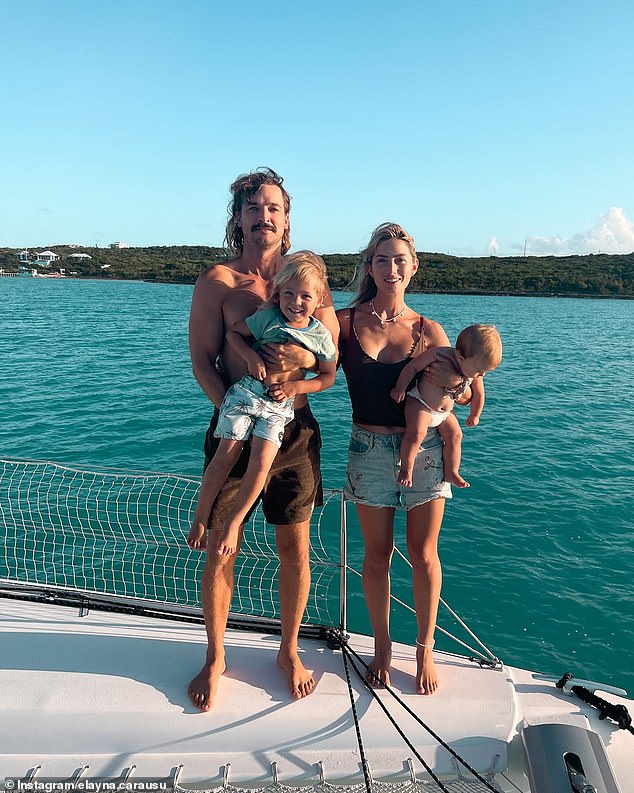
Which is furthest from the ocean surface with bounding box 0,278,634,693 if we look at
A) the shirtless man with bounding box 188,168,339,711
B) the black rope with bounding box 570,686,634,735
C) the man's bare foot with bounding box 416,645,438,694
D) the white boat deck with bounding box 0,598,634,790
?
the black rope with bounding box 570,686,634,735

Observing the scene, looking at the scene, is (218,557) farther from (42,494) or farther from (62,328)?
(62,328)

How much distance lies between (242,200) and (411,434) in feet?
4.21

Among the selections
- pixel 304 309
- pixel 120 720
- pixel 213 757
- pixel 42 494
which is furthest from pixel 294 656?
pixel 42 494

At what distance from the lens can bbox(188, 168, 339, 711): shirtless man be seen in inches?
99.3

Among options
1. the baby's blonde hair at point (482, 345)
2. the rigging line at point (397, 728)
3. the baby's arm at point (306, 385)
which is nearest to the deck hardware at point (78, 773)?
the rigging line at point (397, 728)

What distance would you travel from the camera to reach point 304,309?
2.40m

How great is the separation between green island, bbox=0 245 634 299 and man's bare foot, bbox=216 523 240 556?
56.3 meters

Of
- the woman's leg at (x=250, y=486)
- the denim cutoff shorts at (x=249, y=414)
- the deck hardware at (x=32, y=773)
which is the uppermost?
the denim cutoff shorts at (x=249, y=414)

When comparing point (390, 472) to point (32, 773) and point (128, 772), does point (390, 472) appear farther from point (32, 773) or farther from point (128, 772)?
point (32, 773)

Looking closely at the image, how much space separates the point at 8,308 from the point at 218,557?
4028cm

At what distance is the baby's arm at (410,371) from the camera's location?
2482 mm

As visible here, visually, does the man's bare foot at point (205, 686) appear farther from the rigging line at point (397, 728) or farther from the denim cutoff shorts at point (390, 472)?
the denim cutoff shorts at point (390, 472)

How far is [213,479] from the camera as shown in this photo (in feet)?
8.13

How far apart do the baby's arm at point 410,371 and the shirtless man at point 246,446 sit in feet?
1.17
